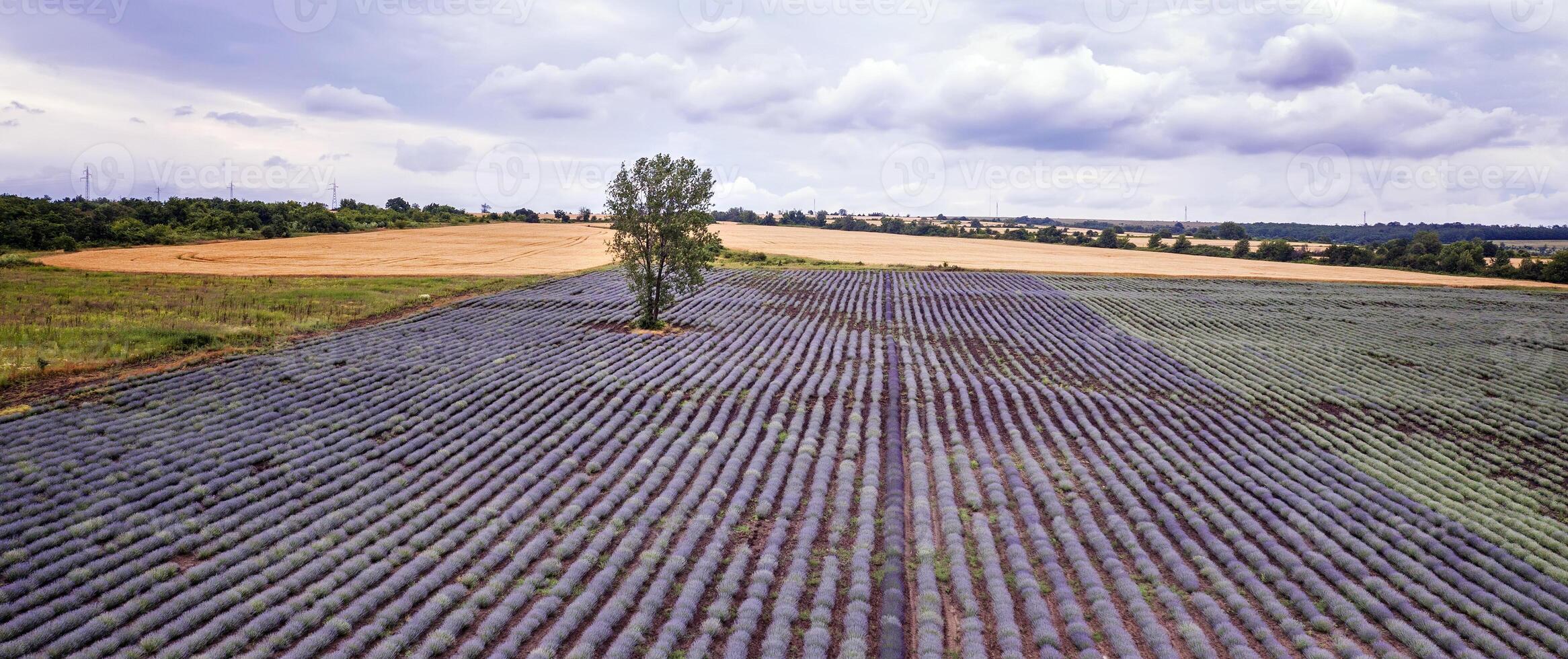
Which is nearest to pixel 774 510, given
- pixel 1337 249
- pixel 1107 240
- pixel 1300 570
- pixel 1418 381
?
pixel 1300 570

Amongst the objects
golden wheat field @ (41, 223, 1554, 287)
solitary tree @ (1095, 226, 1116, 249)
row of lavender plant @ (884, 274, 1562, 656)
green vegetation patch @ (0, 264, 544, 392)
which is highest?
solitary tree @ (1095, 226, 1116, 249)

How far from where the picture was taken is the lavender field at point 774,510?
7336 millimetres

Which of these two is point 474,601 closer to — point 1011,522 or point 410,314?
point 1011,522

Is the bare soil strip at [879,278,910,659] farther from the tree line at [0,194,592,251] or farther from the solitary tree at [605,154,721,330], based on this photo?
the tree line at [0,194,592,251]

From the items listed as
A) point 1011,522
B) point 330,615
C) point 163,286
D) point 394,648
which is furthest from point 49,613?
point 163,286

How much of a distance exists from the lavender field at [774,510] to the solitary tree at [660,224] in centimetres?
584

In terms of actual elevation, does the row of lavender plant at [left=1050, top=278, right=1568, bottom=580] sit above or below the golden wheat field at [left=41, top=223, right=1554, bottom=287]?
below

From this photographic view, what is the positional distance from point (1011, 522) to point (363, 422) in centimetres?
1202

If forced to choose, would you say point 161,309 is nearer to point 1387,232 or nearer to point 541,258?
point 541,258

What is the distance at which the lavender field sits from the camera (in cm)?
734

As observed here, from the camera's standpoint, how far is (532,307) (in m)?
30.5

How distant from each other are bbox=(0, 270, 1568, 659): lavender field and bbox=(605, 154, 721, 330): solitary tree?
584 centimetres

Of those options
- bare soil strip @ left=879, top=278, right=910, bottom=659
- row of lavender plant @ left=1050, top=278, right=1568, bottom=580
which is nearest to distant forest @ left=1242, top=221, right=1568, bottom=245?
row of lavender plant @ left=1050, top=278, right=1568, bottom=580

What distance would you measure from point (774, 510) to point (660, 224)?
1753 cm
